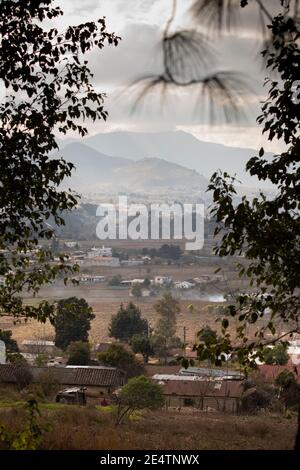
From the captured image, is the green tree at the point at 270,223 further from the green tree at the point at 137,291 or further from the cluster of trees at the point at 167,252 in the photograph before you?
the cluster of trees at the point at 167,252

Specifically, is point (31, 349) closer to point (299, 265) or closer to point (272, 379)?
point (272, 379)

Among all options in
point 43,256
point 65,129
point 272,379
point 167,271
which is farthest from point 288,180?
point 167,271

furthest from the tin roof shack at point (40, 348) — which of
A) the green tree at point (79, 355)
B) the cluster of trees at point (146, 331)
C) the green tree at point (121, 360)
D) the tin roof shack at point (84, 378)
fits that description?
the tin roof shack at point (84, 378)

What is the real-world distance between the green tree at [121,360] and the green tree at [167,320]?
444 inches

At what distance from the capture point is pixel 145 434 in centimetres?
1082

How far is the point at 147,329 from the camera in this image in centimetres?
4491

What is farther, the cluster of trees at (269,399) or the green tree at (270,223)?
the cluster of trees at (269,399)

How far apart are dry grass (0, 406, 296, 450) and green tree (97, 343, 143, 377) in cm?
1757

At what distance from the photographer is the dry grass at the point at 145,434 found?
7.68 meters

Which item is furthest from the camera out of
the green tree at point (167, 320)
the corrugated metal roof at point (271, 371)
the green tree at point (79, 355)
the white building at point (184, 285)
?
the white building at point (184, 285)

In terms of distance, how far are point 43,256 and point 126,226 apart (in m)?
176

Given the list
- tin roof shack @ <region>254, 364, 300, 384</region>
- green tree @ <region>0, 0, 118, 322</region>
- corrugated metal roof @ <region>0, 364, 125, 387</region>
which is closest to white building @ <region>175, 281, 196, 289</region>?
tin roof shack @ <region>254, 364, 300, 384</region>

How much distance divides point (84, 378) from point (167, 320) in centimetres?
2215
